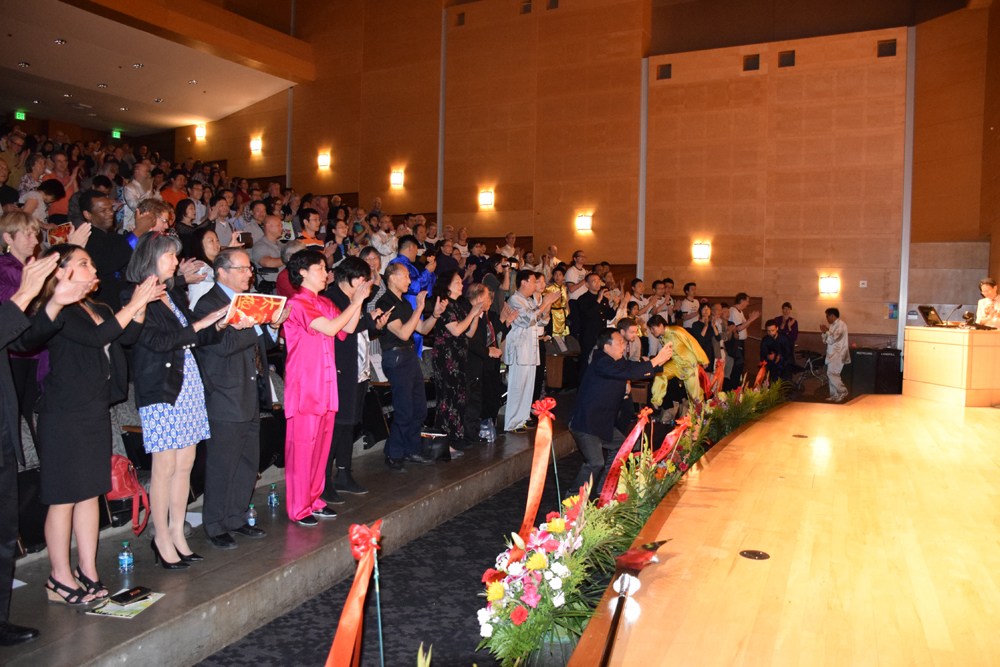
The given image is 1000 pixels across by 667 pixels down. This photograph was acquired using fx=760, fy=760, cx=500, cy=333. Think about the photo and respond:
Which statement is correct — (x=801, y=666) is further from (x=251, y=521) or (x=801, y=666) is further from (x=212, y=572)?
(x=251, y=521)

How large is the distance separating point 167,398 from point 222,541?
2.53ft

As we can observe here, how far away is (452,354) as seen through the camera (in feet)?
18.7

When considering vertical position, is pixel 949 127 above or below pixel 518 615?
above

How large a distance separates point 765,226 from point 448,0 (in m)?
7.19

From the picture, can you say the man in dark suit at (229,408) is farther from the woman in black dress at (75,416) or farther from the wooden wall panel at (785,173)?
the wooden wall panel at (785,173)

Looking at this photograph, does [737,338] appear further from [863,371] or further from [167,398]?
[167,398]

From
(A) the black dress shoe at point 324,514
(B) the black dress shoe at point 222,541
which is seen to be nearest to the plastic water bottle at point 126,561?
(B) the black dress shoe at point 222,541

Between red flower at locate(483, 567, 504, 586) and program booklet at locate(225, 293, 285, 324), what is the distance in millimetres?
1437

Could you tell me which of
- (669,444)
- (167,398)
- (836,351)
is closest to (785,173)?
(836,351)

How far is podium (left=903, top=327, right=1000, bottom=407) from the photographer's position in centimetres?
792

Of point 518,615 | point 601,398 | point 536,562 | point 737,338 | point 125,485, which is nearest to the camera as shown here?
point 518,615

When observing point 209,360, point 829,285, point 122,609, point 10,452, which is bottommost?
→ point 122,609

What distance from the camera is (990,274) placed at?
1106cm

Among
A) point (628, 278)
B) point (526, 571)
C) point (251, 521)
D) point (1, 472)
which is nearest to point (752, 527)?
point (526, 571)
